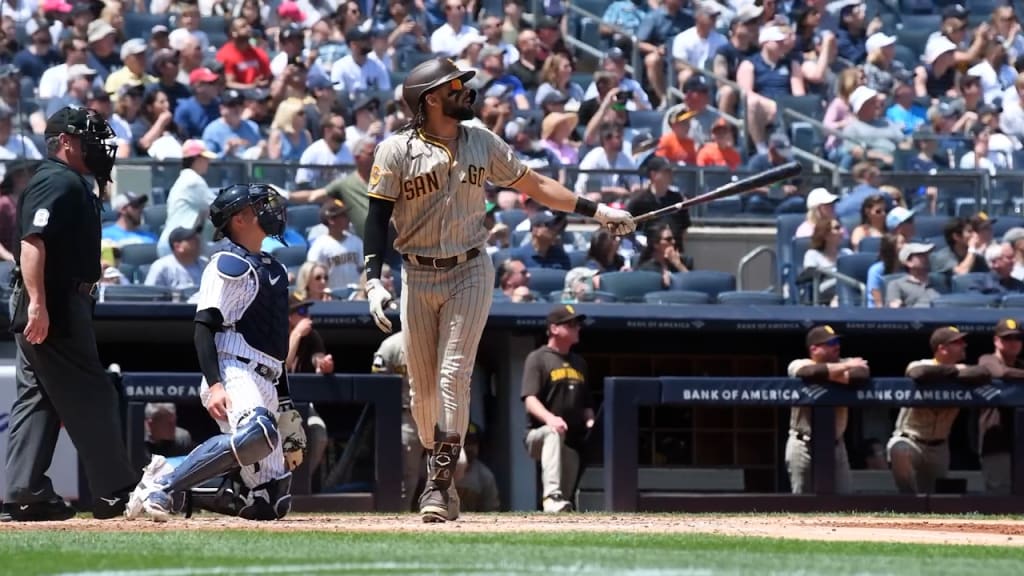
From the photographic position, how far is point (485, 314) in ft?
23.0

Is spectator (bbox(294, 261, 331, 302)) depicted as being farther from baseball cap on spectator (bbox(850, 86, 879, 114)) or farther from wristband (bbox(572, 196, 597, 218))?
baseball cap on spectator (bbox(850, 86, 879, 114))

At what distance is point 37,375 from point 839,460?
472 centimetres

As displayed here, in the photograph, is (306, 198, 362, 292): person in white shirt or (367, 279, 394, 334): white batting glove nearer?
(367, 279, 394, 334): white batting glove

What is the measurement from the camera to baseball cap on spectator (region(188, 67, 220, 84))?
44.4ft

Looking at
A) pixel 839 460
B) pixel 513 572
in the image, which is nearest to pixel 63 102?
pixel 839 460

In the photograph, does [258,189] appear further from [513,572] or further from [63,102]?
[63,102]

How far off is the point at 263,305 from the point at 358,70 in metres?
7.96

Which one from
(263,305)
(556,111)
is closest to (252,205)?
(263,305)

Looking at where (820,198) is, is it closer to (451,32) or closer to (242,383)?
(451,32)

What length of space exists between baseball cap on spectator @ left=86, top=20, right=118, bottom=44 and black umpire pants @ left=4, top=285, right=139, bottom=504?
714 cm

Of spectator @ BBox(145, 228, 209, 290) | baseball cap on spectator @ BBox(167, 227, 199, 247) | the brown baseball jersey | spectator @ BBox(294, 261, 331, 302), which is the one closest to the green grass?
the brown baseball jersey

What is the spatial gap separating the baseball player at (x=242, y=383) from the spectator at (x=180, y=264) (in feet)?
13.0

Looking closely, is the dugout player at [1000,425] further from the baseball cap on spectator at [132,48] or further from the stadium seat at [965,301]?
the baseball cap on spectator at [132,48]

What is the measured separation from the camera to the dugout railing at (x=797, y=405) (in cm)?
988
